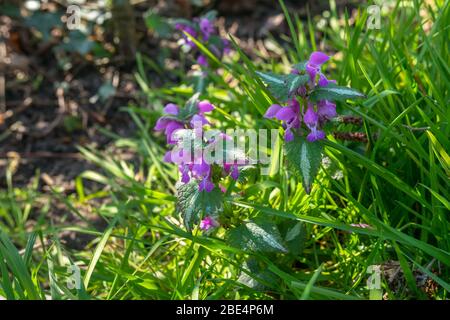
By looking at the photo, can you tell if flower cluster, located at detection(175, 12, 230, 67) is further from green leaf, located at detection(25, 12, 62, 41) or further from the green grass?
green leaf, located at detection(25, 12, 62, 41)

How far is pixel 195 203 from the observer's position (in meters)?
1.41

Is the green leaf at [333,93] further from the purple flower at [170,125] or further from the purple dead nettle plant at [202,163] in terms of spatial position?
the purple flower at [170,125]

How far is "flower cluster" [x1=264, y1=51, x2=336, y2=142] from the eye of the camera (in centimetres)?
135

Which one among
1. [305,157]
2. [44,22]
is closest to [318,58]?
[305,157]

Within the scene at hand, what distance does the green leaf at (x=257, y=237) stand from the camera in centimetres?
141

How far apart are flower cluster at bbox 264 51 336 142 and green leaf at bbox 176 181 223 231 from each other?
0.22 meters

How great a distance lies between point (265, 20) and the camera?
10.9ft

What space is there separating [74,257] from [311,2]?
203 cm

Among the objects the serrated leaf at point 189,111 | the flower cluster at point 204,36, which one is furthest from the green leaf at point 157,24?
the serrated leaf at point 189,111

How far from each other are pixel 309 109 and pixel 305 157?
11 cm

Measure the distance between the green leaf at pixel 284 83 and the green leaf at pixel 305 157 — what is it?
11 centimetres

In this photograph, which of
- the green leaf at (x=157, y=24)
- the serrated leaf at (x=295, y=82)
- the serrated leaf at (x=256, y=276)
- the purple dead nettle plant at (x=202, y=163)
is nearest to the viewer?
the serrated leaf at (x=295, y=82)

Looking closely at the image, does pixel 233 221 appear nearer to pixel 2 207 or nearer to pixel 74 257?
pixel 74 257

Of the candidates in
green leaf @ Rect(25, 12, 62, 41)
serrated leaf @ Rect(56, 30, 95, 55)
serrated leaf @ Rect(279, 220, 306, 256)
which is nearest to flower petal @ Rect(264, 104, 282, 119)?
serrated leaf @ Rect(279, 220, 306, 256)
